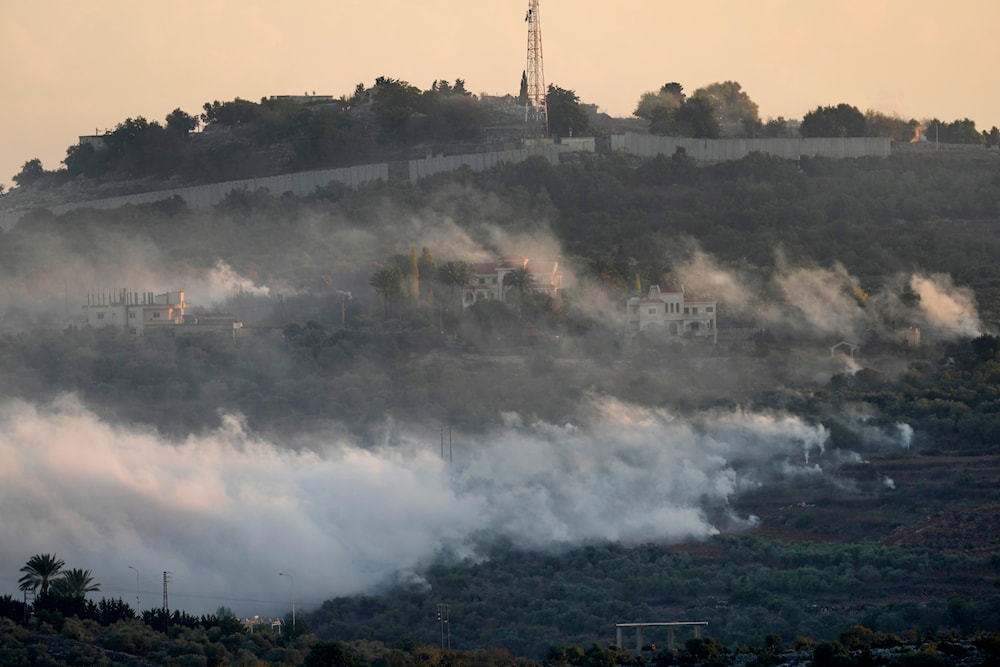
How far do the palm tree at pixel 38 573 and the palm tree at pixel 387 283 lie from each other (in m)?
→ 36.4

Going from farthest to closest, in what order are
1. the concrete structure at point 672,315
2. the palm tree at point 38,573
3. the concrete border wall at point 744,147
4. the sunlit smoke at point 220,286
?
the concrete border wall at point 744,147, the sunlit smoke at point 220,286, the concrete structure at point 672,315, the palm tree at point 38,573

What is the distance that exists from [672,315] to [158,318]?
75.6 ft

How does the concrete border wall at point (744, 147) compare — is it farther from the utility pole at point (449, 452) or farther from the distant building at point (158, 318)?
the utility pole at point (449, 452)

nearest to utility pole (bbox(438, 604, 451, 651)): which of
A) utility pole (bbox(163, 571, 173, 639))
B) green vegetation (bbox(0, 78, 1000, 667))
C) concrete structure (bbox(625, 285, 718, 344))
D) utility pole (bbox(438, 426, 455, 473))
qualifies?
green vegetation (bbox(0, 78, 1000, 667))

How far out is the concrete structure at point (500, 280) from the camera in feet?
361

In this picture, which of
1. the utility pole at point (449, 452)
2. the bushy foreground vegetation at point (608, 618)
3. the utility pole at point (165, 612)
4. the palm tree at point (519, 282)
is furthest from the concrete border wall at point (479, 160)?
the utility pole at point (165, 612)

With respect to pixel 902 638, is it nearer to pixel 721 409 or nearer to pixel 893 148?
pixel 721 409

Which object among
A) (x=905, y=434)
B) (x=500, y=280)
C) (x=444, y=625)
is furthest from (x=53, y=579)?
(x=500, y=280)

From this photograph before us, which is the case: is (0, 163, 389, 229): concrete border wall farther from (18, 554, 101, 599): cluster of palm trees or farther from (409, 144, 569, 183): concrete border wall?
(18, 554, 101, 599): cluster of palm trees

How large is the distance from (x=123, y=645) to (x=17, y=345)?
46728 mm

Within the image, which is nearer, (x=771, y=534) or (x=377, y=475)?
(x=771, y=534)

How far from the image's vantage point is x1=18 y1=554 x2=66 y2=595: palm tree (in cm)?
7312

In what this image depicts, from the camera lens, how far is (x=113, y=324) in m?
110

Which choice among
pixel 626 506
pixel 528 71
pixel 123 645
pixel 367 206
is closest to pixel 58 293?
pixel 367 206
